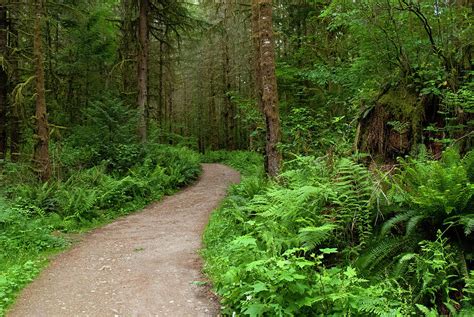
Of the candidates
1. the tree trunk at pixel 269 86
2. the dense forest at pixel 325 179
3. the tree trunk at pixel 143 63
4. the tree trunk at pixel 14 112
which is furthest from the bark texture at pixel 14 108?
the tree trunk at pixel 269 86

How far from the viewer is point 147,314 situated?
495cm

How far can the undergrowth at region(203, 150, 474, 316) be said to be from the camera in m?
3.96

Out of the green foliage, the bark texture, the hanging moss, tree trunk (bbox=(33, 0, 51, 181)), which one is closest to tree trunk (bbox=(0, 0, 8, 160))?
the bark texture

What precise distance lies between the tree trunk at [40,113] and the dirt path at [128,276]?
3.22 m

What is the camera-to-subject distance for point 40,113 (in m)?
11.4

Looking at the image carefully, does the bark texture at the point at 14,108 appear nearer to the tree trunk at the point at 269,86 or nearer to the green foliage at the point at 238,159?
the tree trunk at the point at 269,86

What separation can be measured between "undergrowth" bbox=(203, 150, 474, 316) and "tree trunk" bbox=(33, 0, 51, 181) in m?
7.94

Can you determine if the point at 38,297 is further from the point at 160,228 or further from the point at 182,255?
the point at 160,228

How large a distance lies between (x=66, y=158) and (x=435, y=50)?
41.9 feet

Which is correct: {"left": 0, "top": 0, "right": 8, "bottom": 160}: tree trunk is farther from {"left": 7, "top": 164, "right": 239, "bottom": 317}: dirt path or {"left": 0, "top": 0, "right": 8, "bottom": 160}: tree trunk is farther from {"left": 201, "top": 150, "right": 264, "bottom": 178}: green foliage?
{"left": 201, "top": 150, "right": 264, "bottom": 178}: green foliage

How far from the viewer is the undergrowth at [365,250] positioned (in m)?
3.96

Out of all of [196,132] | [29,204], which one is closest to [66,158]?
[29,204]

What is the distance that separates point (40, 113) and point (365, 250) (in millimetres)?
10259

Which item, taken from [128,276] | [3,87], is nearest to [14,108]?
[3,87]
